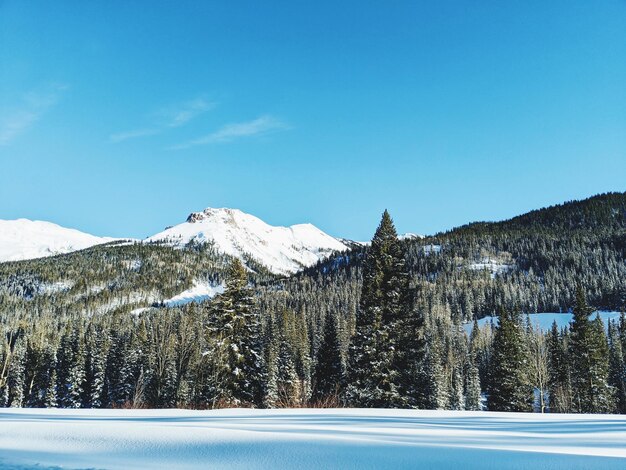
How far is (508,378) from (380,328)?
15.2 meters

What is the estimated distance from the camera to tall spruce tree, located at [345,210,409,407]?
66.1 ft

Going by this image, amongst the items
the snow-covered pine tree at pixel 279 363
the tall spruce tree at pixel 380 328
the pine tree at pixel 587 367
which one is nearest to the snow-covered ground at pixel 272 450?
the tall spruce tree at pixel 380 328

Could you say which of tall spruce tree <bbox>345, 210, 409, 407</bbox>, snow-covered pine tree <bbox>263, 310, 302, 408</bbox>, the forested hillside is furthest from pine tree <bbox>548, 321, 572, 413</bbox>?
tall spruce tree <bbox>345, 210, 409, 407</bbox>

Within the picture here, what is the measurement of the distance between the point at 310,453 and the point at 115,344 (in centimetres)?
6602

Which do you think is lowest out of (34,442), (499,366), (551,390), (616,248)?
(551,390)

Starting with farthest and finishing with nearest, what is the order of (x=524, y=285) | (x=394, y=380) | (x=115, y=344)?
(x=524, y=285) < (x=115, y=344) < (x=394, y=380)

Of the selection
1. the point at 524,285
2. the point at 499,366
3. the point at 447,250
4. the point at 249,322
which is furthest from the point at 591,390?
the point at 447,250

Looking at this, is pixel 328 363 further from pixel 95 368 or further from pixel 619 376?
pixel 619 376

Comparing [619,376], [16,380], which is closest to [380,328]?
[619,376]

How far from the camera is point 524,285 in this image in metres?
155

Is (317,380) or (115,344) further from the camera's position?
(115,344)

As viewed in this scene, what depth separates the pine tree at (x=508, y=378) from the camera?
30.4m

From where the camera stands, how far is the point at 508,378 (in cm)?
3091

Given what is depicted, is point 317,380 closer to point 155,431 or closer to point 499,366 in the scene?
point 499,366
